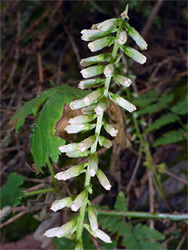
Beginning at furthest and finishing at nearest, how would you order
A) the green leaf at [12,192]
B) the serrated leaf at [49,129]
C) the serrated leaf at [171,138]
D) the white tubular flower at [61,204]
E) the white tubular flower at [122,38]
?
the serrated leaf at [171,138], the green leaf at [12,192], the serrated leaf at [49,129], the white tubular flower at [61,204], the white tubular flower at [122,38]

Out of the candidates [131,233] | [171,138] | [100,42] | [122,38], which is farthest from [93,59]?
[171,138]

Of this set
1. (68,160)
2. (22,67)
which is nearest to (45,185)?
(68,160)

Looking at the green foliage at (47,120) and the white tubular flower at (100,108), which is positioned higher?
the white tubular flower at (100,108)

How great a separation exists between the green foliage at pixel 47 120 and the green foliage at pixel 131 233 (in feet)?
3.17

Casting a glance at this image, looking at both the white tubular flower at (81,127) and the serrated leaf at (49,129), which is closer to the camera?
the white tubular flower at (81,127)

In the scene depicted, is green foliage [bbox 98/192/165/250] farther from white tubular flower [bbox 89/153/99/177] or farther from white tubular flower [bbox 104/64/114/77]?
white tubular flower [bbox 104/64/114/77]

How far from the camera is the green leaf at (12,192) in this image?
211cm

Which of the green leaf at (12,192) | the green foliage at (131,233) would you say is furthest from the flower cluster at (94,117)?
the green foliage at (131,233)

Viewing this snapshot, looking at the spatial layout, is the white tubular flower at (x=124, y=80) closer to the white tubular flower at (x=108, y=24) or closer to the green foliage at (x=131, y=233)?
the white tubular flower at (x=108, y=24)

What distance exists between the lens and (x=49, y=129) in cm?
175

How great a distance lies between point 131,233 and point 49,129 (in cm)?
122

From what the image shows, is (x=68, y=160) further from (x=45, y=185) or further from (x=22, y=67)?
(x=22, y=67)

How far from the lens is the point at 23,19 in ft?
15.5

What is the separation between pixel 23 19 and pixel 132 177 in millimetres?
3202
